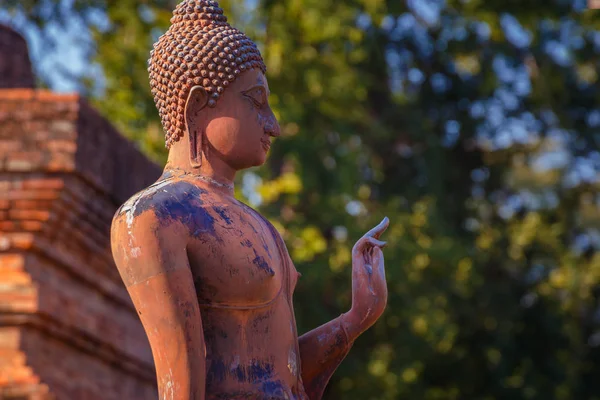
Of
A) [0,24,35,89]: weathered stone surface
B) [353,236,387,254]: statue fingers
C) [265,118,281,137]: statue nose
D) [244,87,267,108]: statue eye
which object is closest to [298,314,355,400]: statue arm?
[353,236,387,254]: statue fingers

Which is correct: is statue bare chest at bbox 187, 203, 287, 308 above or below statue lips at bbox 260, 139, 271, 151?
below

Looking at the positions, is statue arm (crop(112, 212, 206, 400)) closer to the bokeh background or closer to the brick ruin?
the brick ruin

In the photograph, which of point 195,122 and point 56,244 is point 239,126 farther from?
point 56,244

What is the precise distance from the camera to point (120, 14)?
1517 cm

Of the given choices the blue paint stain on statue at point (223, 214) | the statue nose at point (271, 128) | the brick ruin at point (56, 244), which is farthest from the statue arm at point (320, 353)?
the brick ruin at point (56, 244)

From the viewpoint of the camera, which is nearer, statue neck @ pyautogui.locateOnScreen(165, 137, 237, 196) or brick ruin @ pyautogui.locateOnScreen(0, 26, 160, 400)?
statue neck @ pyautogui.locateOnScreen(165, 137, 237, 196)

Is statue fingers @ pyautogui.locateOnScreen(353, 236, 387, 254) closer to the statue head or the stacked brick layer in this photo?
the statue head

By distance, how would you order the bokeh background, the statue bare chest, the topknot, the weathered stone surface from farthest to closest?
1. the bokeh background
2. the weathered stone surface
3. the topknot
4. the statue bare chest

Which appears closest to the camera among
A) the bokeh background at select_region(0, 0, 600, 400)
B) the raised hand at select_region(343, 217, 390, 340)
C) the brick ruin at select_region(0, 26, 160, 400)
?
the raised hand at select_region(343, 217, 390, 340)

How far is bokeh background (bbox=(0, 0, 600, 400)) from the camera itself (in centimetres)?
1393

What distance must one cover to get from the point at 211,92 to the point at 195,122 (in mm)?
106

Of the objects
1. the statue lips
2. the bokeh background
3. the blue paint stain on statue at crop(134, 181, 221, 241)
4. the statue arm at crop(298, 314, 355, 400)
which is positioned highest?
the statue lips

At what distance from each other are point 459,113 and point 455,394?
441cm

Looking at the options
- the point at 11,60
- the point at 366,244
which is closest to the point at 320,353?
the point at 366,244
